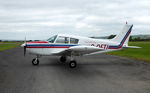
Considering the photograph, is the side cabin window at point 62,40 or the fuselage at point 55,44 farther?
the side cabin window at point 62,40

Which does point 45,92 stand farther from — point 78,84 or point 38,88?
point 78,84

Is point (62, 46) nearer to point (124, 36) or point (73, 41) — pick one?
point (73, 41)

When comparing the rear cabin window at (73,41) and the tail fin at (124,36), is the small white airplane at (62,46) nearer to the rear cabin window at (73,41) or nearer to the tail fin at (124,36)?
the rear cabin window at (73,41)

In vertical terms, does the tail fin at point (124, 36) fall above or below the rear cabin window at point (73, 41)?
above

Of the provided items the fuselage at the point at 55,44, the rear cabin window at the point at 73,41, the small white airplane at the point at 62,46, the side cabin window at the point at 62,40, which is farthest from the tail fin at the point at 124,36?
the side cabin window at the point at 62,40

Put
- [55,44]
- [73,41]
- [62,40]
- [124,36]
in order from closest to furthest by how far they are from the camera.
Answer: [55,44], [62,40], [73,41], [124,36]

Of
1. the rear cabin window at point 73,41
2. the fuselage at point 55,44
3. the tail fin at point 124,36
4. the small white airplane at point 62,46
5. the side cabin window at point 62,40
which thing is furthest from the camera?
the tail fin at point 124,36

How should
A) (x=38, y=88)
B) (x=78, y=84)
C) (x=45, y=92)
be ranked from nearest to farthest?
(x=45, y=92) < (x=38, y=88) < (x=78, y=84)

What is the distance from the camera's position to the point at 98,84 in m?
6.48

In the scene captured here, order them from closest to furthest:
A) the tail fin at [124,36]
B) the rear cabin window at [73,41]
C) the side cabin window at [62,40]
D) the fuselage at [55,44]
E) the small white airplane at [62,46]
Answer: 1. the small white airplane at [62,46]
2. the fuselage at [55,44]
3. the side cabin window at [62,40]
4. the rear cabin window at [73,41]
5. the tail fin at [124,36]

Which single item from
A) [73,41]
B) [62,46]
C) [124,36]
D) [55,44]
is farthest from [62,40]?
[124,36]

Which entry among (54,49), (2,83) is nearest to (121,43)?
(54,49)

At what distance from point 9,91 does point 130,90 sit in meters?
4.53

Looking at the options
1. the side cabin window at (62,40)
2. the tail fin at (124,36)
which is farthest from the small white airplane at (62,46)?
the tail fin at (124,36)
